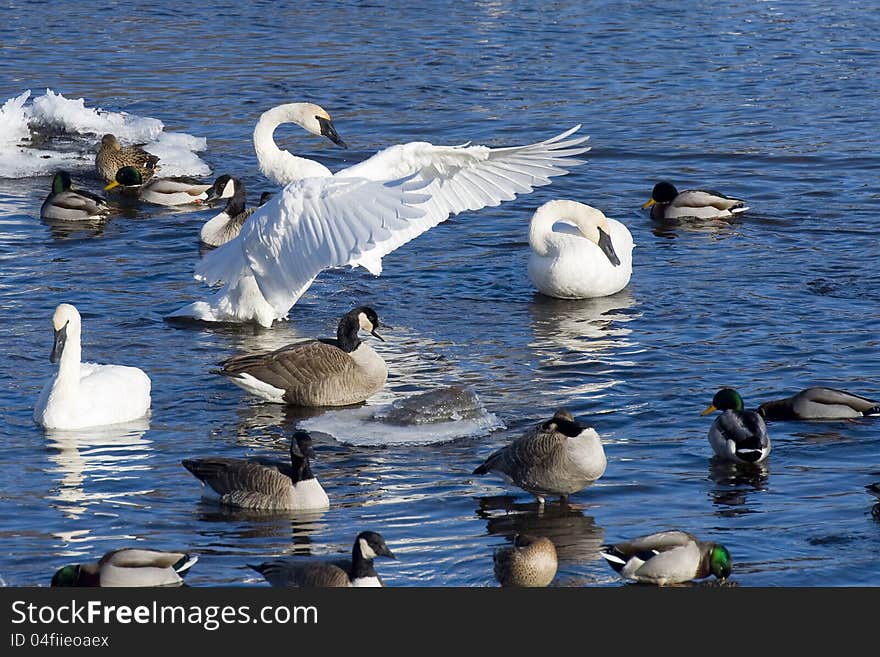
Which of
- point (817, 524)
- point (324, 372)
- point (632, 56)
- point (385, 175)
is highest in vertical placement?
point (632, 56)

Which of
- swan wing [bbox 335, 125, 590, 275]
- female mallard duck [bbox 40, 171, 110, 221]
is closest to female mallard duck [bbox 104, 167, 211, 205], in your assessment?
female mallard duck [bbox 40, 171, 110, 221]

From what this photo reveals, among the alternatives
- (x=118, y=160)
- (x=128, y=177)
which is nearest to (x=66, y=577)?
(x=128, y=177)

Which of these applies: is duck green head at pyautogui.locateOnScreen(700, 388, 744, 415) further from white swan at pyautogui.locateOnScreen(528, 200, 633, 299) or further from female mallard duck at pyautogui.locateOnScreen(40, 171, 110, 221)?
female mallard duck at pyautogui.locateOnScreen(40, 171, 110, 221)

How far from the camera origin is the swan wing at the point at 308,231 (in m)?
11.9

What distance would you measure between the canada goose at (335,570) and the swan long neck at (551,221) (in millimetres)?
6829

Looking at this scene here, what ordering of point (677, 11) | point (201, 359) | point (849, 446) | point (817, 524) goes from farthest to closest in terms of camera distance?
point (677, 11) → point (201, 359) → point (849, 446) → point (817, 524)

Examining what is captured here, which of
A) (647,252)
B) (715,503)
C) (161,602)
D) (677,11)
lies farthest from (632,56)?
(161,602)

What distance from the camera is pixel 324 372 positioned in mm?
11531

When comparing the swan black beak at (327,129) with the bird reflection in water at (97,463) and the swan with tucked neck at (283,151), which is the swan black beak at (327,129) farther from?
the bird reflection in water at (97,463)

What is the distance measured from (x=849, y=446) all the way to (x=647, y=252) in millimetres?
5777

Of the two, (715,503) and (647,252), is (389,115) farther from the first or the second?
(715,503)

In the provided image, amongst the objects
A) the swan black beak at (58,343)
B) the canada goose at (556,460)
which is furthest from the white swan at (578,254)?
the canada goose at (556,460)

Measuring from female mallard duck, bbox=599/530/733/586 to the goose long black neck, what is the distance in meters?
4.00

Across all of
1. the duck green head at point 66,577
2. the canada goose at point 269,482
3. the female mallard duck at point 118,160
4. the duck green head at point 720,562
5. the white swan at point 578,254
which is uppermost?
the female mallard duck at point 118,160
